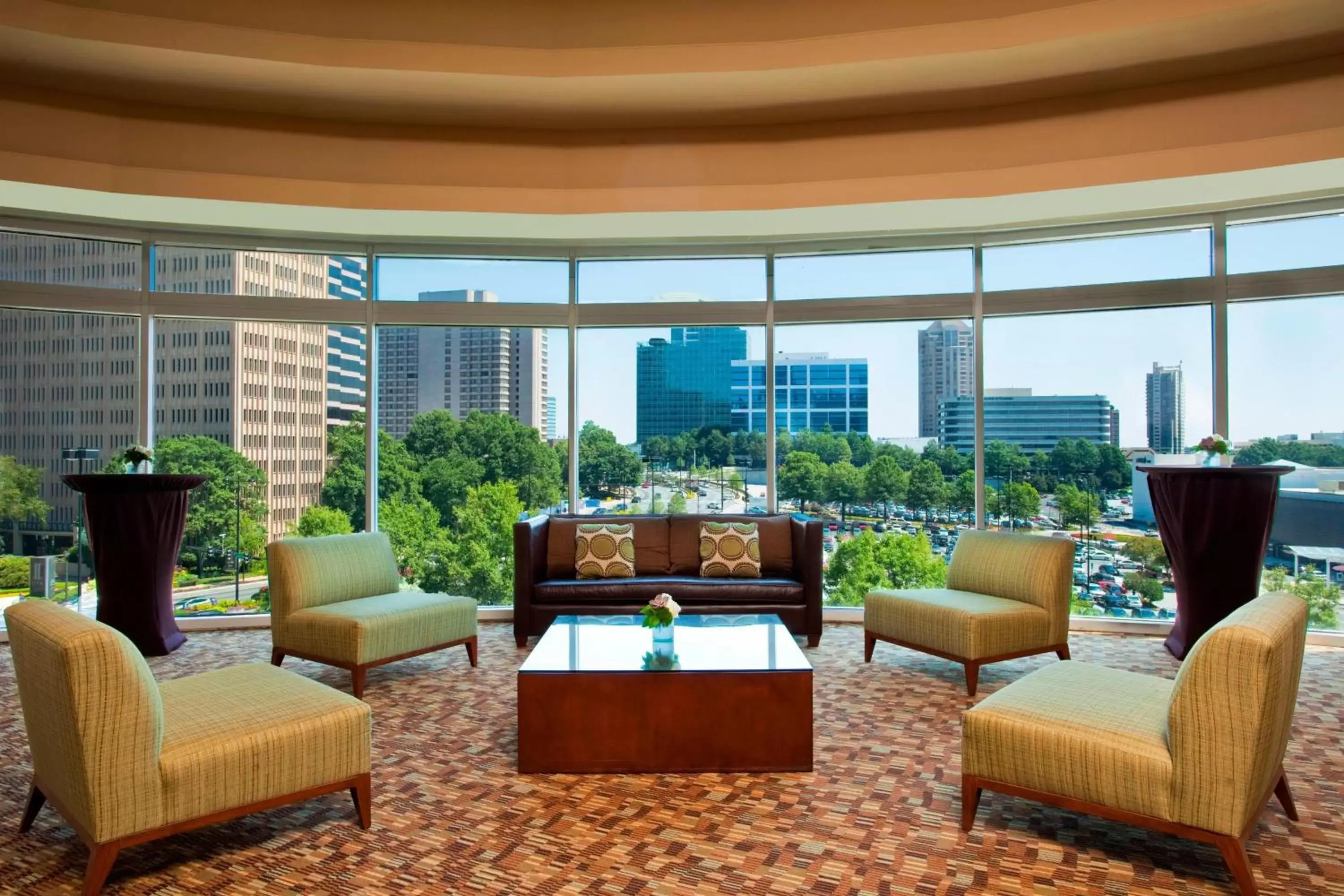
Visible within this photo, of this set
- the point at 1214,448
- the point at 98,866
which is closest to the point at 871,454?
the point at 1214,448

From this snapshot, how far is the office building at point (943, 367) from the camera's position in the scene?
21.0 ft

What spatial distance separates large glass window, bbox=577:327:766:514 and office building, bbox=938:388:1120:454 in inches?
59.8

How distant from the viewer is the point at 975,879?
2.57 metres

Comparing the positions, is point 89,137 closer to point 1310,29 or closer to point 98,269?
point 98,269

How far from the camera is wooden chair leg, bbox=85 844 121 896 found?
2.40 m

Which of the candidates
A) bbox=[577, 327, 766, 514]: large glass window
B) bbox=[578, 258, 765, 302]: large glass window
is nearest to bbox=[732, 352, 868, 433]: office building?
bbox=[577, 327, 766, 514]: large glass window

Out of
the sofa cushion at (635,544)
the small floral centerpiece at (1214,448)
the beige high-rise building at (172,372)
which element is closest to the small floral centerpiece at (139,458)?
the beige high-rise building at (172,372)

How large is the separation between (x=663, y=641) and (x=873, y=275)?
380 centimetres

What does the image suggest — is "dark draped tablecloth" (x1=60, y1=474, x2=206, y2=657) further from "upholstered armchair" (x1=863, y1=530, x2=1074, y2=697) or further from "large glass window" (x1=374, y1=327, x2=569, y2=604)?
"upholstered armchair" (x1=863, y1=530, x2=1074, y2=697)

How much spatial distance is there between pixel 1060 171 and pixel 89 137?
588 cm

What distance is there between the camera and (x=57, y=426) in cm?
612

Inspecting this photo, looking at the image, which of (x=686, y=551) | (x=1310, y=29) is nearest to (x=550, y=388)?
(x=686, y=551)

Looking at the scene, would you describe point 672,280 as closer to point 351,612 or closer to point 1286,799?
point 351,612

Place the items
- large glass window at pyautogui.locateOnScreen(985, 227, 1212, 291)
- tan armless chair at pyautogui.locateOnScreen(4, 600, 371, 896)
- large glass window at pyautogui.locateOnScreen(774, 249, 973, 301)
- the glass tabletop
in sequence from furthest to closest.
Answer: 1. large glass window at pyautogui.locateOnScreen(774, 249, 973, 301)
2. large glass window at pyautogui.locateOnScreen(985, 227, 1212, 291)
3. the glass tabletop
4. tan armless chair at pyautogui.locateOnScreen(4, 600, 371, 896)
